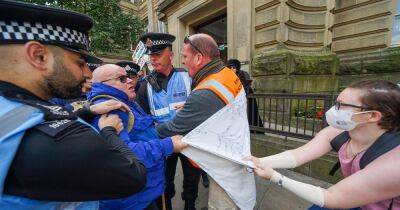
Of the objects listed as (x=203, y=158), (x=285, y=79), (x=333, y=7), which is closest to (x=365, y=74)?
(x=333, y=7)

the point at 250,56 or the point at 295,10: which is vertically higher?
the point at 295,10

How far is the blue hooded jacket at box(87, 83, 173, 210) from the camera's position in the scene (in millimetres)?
1624

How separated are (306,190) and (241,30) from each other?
20.4ft

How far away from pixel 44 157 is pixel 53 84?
0.32m

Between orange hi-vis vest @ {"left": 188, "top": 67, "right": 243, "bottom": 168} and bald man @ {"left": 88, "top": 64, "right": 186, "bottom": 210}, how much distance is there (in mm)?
439

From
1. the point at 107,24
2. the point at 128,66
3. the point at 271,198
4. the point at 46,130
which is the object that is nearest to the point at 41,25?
the point at 46,130

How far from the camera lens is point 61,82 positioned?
953 millimetres

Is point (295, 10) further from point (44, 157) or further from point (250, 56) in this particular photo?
point (44, 157)

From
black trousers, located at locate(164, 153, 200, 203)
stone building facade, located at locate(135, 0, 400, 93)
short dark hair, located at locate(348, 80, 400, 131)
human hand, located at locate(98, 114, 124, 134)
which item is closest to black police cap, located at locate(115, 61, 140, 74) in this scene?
black trousers, located at locate(164, 153, 200, 203)

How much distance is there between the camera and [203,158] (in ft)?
5.59

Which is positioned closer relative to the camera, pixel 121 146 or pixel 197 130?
pixel 121 146

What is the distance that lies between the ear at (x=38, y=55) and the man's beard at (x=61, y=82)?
3 centimetres

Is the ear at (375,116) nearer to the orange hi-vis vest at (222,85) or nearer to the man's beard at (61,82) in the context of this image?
the orange hi-vis vest at (222,85)

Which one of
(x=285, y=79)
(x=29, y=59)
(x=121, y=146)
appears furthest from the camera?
(x=285, y=79)
